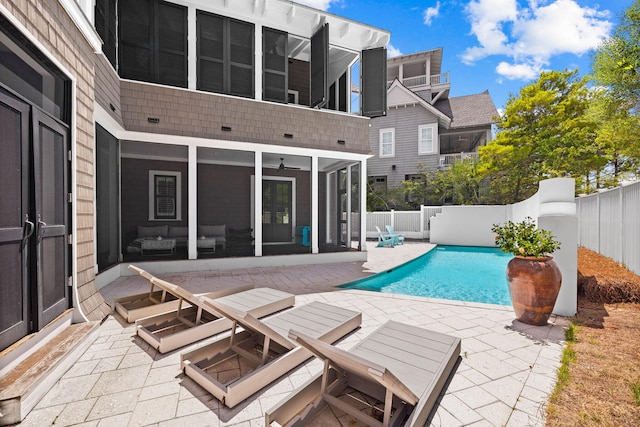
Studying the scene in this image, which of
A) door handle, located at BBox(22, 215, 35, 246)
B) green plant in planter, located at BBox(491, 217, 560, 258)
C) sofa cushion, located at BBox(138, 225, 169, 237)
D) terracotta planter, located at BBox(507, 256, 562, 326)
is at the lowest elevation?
terracotta planter, located at BBox(507, 256, 562, 326)

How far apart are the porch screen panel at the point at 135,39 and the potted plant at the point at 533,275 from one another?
7813 millimetres

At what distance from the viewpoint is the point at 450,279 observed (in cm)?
773

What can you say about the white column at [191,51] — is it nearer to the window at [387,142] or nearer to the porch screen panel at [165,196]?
the porch screen panel at [165,196]

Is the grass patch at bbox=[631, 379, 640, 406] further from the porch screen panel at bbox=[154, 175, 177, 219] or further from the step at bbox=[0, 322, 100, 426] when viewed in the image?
the porch screen panel at bbox=[154, 175, 177, 219]

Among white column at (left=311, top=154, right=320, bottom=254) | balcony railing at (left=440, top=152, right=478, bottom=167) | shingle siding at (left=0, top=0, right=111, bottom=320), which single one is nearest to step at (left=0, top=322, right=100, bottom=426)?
shingle siding at (left=0, top=0, right=111, bottom=320)

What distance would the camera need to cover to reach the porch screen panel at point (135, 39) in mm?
6301

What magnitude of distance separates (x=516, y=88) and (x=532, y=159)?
12.6ft

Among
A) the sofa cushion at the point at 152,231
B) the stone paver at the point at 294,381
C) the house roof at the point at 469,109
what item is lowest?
the stone paver at the point at 294,381

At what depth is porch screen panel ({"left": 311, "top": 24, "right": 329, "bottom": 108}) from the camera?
7293mm

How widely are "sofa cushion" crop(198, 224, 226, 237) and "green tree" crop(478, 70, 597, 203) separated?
1305 cm

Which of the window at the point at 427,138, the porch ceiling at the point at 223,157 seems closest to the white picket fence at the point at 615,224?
the porch ceiling at the point at 223,157

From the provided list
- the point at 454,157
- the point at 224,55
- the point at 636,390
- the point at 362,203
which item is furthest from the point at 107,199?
the point at 454,157

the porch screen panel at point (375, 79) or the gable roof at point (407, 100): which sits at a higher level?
the gable roof at point (407, 100)

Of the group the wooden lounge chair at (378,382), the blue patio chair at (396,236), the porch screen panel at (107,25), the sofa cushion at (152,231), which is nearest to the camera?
the wooden lounge chair at (378,382)
